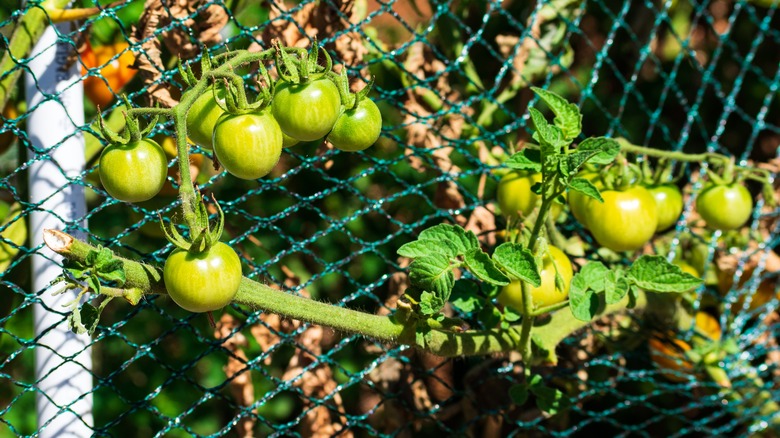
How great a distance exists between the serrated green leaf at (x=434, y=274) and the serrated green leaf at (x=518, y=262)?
0.06 metres

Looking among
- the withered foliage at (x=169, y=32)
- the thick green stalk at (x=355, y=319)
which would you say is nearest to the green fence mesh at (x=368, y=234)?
the withered foliage at (x=169, y=32)

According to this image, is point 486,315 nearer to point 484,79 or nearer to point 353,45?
point 353,45

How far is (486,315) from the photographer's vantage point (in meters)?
1.05

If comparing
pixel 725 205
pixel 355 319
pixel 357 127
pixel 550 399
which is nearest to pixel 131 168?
pixel 357 127

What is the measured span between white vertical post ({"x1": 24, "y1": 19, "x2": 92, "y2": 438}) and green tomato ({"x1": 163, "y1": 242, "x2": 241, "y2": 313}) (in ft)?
1.02

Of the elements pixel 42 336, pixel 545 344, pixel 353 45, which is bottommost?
pixel 42 336

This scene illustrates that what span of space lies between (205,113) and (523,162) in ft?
1.17

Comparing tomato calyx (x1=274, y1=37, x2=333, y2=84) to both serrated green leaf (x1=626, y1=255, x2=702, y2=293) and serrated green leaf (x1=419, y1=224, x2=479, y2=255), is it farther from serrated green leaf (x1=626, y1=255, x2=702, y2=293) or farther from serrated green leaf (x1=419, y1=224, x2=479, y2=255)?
serrated green leaf (x1=626, y1=255, x2=702, y2=293)

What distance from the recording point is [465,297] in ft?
3.39

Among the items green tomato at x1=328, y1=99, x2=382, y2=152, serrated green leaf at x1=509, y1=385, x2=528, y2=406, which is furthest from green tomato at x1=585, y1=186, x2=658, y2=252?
green tomato at x1=328, y1=99, x2=382, y2=152

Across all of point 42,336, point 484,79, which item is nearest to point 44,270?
point 42,336

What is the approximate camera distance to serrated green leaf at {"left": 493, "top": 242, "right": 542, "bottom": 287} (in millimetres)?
864

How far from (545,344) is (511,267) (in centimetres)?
28

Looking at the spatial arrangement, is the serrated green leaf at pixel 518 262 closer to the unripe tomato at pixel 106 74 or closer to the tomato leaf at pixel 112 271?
the tomato leaf at pixel 112 271
